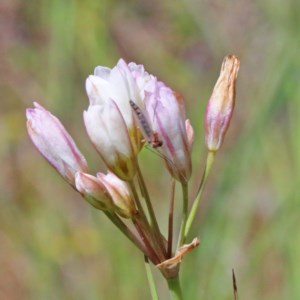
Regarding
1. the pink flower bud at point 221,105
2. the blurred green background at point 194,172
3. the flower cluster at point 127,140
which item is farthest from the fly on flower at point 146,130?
the blurred green background at point 194,172

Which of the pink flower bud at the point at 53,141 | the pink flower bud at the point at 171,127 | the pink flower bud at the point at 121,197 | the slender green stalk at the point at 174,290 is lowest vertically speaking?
the slender green stalk at the point at 174,290

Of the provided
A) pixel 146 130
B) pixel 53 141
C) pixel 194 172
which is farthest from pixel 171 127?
pixel 194 172

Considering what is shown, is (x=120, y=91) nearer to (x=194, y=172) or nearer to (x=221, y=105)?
(x=221, y=105)

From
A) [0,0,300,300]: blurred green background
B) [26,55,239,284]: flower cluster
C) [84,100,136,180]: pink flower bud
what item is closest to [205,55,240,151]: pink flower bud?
[26,55,239,284]: flower cluster

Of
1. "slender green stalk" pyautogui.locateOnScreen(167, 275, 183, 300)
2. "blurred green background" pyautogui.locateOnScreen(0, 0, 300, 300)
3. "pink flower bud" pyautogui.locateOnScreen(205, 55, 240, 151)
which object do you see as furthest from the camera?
"blurred green background" pyautogui.locateOnScreen(0, 0, 300, 300)

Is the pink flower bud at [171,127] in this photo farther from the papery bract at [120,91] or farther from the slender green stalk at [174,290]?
the slender green stalk at [174,290]

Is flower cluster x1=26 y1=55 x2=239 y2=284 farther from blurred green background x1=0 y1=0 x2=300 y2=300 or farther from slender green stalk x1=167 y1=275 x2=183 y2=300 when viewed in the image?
blurred green background x1=0 y1=0 x2=300 y2=300

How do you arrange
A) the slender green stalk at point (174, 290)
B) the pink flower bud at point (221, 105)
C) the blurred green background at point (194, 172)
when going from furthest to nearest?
1. the blurred green background at point (194, 172)
2. the pink flower bud at point (221, 105)
3. the slender green stalk at point (174, 290)
